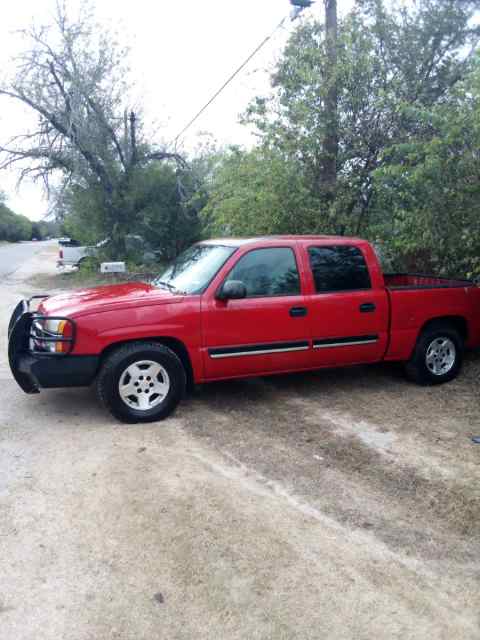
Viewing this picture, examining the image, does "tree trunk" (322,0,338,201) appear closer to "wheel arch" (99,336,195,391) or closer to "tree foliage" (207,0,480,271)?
"tree foliage" (207,0,480,271)

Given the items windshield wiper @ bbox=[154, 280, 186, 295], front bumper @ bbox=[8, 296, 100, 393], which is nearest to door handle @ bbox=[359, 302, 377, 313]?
windshield wiper @ bbox=[154, 280, 186, 295]

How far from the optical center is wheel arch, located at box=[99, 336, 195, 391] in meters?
5.17

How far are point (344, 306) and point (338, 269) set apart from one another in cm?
41

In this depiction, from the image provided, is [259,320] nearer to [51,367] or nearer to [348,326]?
[348,326]

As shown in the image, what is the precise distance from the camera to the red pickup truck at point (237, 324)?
16.6 ft

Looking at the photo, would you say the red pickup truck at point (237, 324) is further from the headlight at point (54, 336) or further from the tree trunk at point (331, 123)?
the tree trunk at point (331, 123)

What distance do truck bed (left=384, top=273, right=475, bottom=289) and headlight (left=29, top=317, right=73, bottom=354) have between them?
361cm

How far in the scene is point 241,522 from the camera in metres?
3.57

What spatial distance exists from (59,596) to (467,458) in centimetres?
324

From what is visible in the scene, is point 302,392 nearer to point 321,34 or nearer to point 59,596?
point 59,596

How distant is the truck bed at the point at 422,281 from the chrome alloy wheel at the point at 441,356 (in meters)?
0.63

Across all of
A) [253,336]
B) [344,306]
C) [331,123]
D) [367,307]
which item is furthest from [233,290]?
[331,123]

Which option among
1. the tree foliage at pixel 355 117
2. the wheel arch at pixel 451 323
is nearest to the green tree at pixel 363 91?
the tree foliage at pixel 355 117

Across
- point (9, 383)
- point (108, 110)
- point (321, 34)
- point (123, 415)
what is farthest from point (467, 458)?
point (108, 110)
